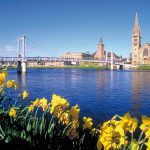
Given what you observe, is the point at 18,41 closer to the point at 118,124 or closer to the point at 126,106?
the point at 126,106

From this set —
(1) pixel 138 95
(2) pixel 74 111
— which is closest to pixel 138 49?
(1) pixel 138 95

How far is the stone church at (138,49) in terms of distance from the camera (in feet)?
505

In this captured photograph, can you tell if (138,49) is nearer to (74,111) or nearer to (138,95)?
(138,95)

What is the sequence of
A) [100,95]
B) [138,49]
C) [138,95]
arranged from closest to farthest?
[100,95]
[138,95]
[138,49]

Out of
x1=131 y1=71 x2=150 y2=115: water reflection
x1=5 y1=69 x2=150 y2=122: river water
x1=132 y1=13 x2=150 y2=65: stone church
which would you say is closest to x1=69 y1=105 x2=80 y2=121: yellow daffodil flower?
x1=5 y1=69 x2=150 y2=122: river water

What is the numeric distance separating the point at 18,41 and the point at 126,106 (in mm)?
99435

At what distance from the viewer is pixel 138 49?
159750 millimetres

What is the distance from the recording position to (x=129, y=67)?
15300 cm

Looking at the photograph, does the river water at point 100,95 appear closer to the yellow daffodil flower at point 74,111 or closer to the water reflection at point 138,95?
the water reflection at point 138,95

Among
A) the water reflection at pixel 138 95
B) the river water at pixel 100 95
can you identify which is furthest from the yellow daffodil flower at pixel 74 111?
the water reflection at pixel 138 95

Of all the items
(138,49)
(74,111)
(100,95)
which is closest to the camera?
(74,111)

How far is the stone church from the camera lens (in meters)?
154

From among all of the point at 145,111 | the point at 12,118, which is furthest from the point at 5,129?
the point at 145,111

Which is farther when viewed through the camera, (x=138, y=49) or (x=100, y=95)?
(x=138, y=49)
